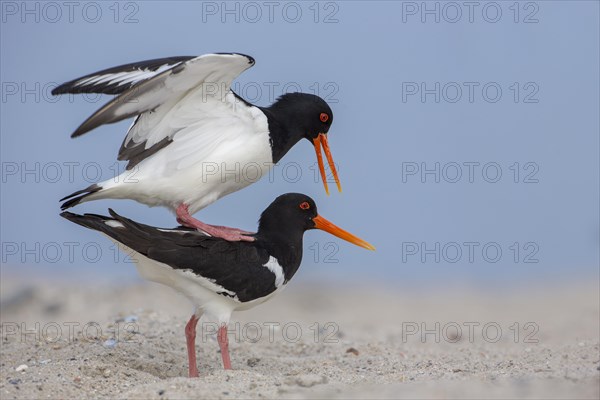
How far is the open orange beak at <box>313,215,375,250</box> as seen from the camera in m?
9.91

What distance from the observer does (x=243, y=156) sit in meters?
9.38

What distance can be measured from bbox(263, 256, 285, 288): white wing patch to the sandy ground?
86 centimetres

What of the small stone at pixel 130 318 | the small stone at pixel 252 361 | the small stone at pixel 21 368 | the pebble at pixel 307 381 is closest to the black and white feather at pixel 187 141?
the small stone at pixel 21 368

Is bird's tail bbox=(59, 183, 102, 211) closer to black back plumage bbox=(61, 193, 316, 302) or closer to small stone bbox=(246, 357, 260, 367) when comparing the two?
black back plumage bbox=(61, 193, 316, 302)

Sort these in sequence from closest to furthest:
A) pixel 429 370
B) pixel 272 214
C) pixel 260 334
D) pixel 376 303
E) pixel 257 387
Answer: pixel 257 387 → pixel 429 370 → pixel 272 214 → pixel 260 334 → pixel 376 303

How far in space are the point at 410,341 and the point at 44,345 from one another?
4721 millimetres

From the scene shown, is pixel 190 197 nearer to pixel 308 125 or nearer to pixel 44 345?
pixel 308 125

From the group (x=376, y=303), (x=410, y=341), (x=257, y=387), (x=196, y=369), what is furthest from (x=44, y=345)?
(x=376, y=303)

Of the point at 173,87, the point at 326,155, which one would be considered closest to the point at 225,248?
the point at 173,87

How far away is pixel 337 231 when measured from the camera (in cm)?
1004

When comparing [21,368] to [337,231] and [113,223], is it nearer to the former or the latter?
[113,223]

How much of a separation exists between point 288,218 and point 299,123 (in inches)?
41.1

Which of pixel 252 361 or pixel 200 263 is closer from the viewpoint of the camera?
pixel 200 263

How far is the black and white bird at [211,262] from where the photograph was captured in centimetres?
854
